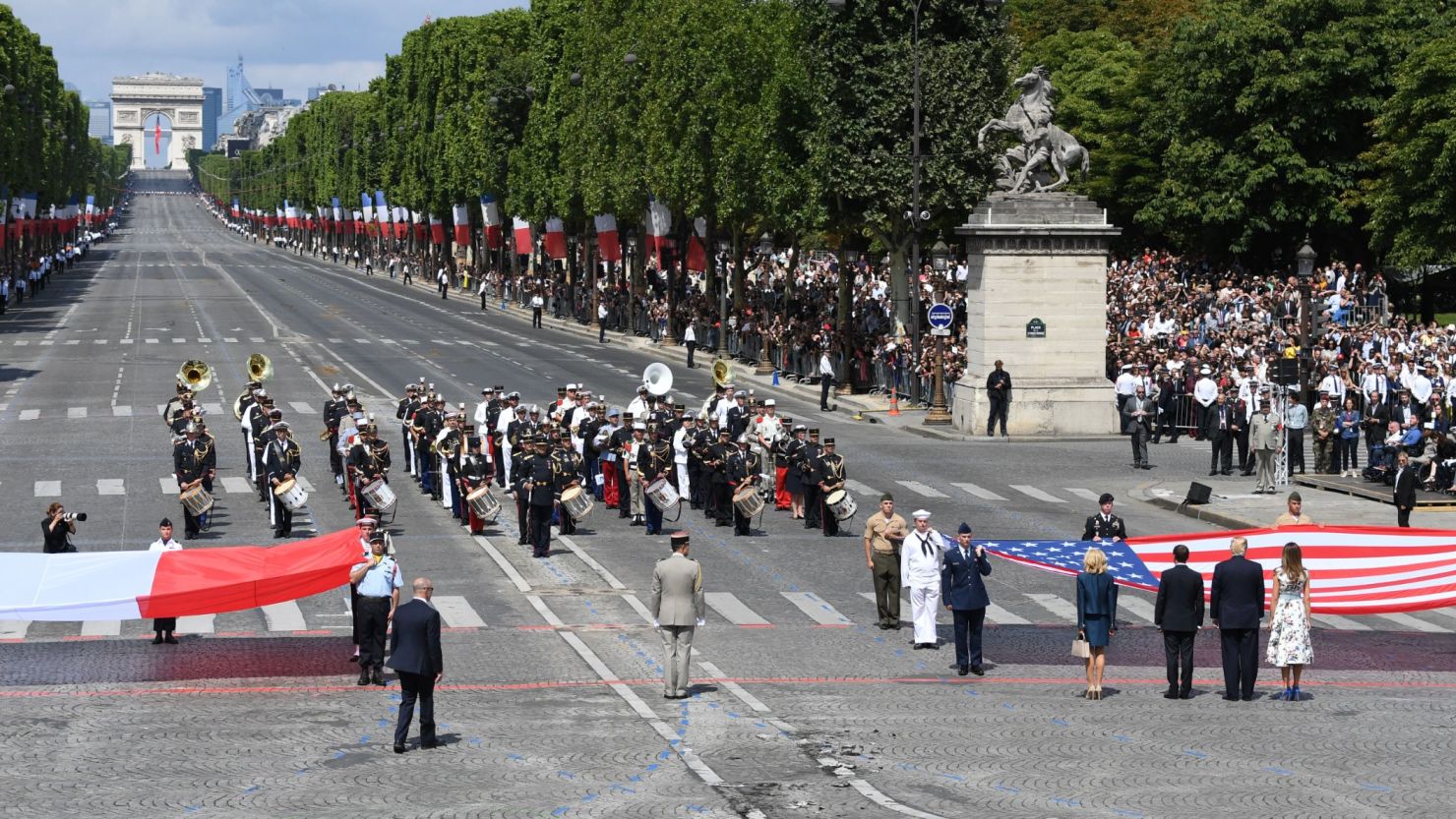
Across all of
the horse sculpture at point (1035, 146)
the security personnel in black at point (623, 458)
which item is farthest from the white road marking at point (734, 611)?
the horse sculpture at point (1035, 146)

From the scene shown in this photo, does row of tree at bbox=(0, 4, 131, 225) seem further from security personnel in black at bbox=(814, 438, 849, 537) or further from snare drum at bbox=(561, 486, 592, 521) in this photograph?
security personnel in black at bbox=(814, 438, 849, 537)

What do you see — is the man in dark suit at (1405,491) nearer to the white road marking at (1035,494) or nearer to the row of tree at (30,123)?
the white road marking at (1035,494)

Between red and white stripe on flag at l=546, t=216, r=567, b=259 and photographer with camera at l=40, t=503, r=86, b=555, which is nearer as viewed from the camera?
photographer with camera at l=40, t=503, r=86, b=555

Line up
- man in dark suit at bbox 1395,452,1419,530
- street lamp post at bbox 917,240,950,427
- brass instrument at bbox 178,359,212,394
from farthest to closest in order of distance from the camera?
street lamp post at bbox 917,240,950,427 → brass instrument at bbox 178,359,212,394 → man in dark suit at bbox 1395,452,1419,530

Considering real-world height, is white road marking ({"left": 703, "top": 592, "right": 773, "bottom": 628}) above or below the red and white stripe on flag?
below

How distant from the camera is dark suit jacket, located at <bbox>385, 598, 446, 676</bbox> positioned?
1839 cm

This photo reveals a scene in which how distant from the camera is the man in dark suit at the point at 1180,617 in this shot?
20.9m

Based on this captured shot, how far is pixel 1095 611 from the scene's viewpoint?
2092 centimetres

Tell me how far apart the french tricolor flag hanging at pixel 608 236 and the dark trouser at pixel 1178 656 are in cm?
6590

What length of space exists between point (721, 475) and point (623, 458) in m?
1.75

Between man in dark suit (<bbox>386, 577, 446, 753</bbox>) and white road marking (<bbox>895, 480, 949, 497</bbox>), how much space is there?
2080cm

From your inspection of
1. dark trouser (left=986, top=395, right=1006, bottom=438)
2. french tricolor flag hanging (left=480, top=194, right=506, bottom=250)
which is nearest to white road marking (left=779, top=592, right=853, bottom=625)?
dark trouser (left=986, top=395, right=1006, bottom=438)

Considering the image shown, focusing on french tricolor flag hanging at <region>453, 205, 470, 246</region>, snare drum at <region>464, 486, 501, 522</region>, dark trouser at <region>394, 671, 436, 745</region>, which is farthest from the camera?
french tricolor flag hanging at <region>453, 205, 470, 246</region>

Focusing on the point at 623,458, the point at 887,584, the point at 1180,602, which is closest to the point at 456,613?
the point at 887,584
